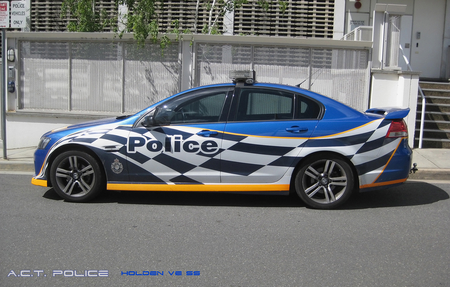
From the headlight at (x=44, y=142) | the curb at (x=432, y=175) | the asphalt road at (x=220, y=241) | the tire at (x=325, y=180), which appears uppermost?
the headlight at (x=44, y=142)

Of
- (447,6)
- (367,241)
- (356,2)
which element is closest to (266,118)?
(367,241)

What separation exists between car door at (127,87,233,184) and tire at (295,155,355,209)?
111 cm

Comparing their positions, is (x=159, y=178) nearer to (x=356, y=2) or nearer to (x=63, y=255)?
(x=63, y=255)

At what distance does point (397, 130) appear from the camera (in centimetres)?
587

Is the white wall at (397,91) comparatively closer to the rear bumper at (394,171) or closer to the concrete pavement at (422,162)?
the concrete pavement at (422,162)

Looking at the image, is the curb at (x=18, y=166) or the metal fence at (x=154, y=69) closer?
the curb at (x=18, y=166)

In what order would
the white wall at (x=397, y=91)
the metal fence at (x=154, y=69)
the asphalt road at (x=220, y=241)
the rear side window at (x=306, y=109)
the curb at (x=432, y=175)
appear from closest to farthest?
the asphalt road at (x=220, y=241)
the rear side window at (x=306, y=109)
the curb at (x=432, y=175)
the white wall at (x=397, y=91)
the metal fence at (x=154, y=69)

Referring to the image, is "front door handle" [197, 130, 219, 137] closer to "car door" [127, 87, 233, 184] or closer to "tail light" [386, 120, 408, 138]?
"car door" [127, 87, 233, 184]

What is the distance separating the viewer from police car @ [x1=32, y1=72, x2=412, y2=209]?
577 cm

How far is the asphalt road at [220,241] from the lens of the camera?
396 centimetres

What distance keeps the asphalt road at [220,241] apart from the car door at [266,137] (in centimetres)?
55

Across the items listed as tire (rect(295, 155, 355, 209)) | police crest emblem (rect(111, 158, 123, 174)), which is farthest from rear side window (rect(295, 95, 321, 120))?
police crest emblem (rect(111, 158, 123, 174))

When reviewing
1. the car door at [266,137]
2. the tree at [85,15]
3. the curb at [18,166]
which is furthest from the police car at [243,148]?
the tree at [85,15]

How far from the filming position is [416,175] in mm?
7789
